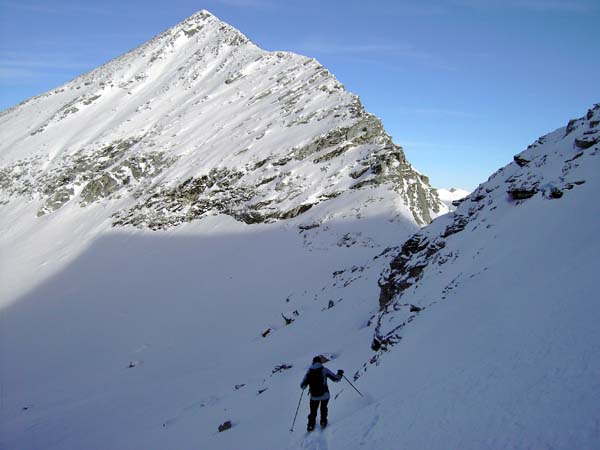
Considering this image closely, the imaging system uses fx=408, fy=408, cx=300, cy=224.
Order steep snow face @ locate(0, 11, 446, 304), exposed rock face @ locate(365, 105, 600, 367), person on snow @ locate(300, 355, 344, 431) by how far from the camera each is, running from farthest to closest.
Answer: steep snow face @ locate(0, 11, 446, 304), exposed rock face @ locate(365, 105, 600, 367), person on snow @ locate(300, 355, 344, 431)

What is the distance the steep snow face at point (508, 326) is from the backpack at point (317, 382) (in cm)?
84

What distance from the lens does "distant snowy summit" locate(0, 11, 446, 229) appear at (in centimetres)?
3891

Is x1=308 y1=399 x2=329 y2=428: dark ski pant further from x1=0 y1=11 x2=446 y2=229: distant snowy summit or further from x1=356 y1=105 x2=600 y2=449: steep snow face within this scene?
x1=0 y1=11 x2=446 y2=229: distant snowy summit

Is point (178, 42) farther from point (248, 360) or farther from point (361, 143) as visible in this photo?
point (248, 360)

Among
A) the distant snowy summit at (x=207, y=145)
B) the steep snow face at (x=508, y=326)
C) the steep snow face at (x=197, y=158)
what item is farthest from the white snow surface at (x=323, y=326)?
the distant snowy summit at (x=207, y=145)

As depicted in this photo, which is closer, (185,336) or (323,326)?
(323,326)

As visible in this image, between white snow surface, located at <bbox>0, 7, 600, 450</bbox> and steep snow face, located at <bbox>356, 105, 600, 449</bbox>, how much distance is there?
0.04 m

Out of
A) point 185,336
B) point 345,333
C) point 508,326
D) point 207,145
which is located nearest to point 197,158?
point 207,145

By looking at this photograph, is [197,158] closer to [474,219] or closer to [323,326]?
[323,326]

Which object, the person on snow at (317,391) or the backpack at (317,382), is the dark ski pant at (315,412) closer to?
the person on snow at (317,391)

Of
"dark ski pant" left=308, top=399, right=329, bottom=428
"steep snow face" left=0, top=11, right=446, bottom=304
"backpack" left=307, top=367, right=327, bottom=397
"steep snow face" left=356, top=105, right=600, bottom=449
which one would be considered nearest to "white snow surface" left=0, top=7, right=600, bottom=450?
"steep snow face" left=356, top=105, right=600, bottom=449

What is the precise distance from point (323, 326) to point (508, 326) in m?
12.0

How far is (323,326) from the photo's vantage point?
737 inches

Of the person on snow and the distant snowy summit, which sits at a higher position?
the distant snowy summit
